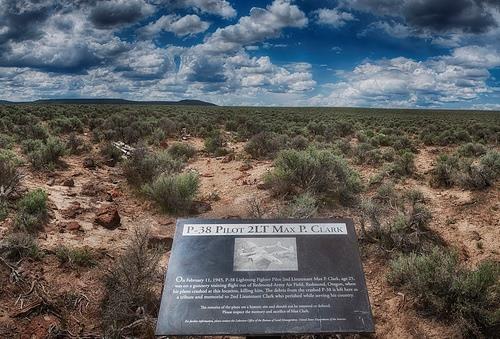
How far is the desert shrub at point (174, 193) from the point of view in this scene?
8344mm

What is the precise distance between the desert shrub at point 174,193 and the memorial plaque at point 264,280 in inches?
172

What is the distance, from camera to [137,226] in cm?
737

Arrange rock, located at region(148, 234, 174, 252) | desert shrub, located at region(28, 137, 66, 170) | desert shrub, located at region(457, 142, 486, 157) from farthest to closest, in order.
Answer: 1. desert shrub, located at region(457, 142, 486, 157)
2. desert shrub, located at region(28, 137, 66, 170)
3. rock, located at region(148, 234, 174, 252)

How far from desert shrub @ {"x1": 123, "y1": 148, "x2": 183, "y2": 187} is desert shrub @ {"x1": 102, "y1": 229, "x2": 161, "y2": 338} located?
16.8 ft

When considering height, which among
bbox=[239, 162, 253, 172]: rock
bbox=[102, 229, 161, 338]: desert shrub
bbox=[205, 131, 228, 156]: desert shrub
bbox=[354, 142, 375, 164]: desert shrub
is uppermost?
bbox=[102, 229, 161, 338]: desert shrub

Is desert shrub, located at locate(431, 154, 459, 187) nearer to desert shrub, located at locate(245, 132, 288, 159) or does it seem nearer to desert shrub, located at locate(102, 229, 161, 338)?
desert shrub, located at locate(245, 132, 288, 159)

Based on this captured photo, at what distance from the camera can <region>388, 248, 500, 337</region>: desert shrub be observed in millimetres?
4582

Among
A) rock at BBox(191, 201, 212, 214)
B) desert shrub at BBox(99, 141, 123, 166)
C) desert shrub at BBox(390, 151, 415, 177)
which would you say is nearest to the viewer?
rock at BBox(191, 201, 212, 214)

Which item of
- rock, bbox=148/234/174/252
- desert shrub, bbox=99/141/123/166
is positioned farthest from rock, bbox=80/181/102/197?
desert shrub, bbox=99/141/123/166

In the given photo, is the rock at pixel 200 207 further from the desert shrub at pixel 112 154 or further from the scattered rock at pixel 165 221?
A: the desert shrub at pixel 112 154

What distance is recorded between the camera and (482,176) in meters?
9.23

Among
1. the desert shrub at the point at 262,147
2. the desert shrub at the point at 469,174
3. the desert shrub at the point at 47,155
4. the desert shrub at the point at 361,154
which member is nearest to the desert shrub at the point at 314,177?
the desert shrub at the point at 469,174

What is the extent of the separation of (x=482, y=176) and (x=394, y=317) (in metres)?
5.65

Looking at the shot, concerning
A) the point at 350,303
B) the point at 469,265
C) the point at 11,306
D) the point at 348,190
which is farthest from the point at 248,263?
the point at 348,190
